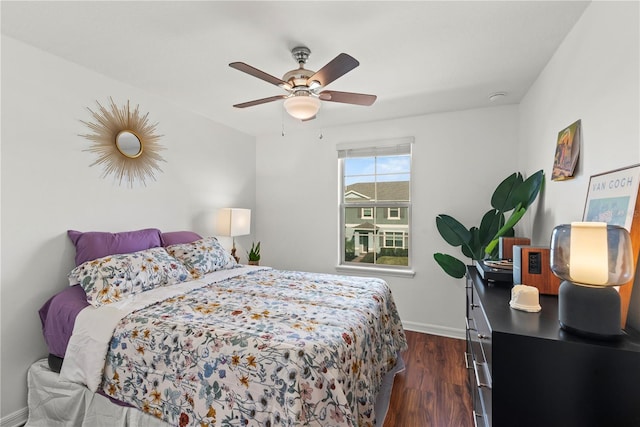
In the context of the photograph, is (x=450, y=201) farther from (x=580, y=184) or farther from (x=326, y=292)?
(x=326, y=292)

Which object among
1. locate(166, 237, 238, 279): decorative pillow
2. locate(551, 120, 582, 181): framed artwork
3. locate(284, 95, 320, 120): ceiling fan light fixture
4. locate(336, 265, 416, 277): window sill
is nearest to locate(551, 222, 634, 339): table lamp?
locate(551, 120, 582, 181): framed artwork

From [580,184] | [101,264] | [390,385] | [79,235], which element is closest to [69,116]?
[79,235]

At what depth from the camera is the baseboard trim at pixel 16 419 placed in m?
1.91

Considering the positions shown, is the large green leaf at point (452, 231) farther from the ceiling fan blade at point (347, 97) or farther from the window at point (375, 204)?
the ceiling fan blade at point (347, 97)

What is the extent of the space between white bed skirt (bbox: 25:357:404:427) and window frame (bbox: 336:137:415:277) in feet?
5.60

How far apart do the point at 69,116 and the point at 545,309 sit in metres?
3.35

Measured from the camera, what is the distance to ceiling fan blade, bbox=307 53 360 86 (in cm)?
161

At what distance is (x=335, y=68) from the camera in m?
1.73

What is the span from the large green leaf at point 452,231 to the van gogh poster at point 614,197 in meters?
1.54

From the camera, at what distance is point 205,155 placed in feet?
11.6

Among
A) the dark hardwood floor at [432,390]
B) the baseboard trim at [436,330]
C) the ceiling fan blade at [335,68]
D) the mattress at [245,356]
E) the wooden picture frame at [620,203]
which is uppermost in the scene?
the ceiling fan blade at [335,68]

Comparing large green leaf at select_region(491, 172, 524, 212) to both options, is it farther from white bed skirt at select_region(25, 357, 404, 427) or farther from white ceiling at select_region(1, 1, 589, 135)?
white bed skirt at select_region(25, 357, 404, 427)

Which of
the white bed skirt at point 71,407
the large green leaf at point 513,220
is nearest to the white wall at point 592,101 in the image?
the large green leaf at point 513,220

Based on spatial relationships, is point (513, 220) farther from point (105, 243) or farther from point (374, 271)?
point (105, 243)
